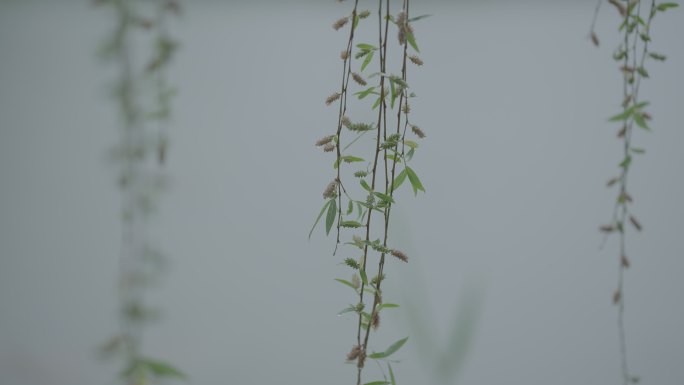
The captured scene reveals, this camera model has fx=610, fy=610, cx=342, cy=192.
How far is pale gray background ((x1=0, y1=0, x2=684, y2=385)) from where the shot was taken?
136 cm

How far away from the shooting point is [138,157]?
427 mm

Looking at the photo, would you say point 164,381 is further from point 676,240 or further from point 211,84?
point 676,240

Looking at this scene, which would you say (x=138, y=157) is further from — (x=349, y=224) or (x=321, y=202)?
(x=321, y=202)

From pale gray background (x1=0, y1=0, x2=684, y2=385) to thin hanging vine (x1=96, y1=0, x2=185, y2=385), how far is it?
0.93 metres

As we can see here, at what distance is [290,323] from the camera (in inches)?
→ 56.4

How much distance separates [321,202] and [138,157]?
1.01 meters

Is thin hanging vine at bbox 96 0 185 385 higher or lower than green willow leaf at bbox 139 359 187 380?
higher

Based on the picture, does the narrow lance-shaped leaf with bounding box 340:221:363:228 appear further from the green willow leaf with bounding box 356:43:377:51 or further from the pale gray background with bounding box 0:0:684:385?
the pale gray background with bounding box 0:0:684:385

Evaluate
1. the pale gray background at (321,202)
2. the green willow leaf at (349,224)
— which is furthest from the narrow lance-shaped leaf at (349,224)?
the pale gray background at (321,202)

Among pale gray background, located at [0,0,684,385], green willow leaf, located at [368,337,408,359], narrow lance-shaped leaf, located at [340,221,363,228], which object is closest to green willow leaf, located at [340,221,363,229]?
narrow lance-shaped leaf, located at [340,221,363,228]

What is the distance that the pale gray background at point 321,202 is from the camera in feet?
4.46

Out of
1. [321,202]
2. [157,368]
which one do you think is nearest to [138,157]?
[157,368]

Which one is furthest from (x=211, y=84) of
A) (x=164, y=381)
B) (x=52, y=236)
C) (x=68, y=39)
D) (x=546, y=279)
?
(x=164, y=381)

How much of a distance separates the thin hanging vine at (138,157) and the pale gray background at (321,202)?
93cm
